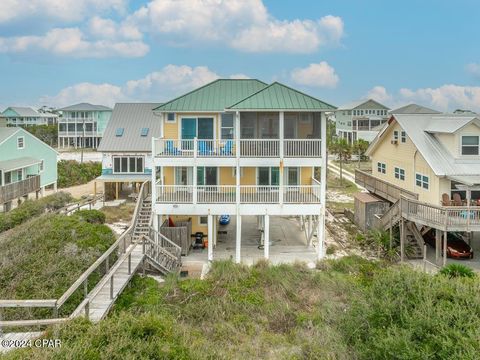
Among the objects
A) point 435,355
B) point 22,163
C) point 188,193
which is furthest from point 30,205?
point 435,355

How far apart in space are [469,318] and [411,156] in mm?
16254

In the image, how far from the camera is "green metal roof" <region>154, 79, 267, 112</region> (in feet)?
75.6

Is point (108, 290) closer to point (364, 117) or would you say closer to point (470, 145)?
point (470, 145)

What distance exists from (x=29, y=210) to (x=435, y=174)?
2395 centimetres

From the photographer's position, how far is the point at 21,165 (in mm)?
32031

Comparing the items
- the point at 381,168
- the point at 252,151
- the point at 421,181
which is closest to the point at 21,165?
the point at 252,151

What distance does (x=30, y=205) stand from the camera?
1084 inches

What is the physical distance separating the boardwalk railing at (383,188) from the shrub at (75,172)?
104ft

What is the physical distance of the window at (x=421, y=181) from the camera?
22.7 metres

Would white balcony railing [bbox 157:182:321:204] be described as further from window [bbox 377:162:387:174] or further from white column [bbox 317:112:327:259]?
window [bbox 377:162:387:174]

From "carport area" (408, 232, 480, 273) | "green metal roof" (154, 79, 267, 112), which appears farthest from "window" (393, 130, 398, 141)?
"green metal roof" (154, 79, 267, 112)

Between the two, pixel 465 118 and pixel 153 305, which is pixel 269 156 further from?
pixel 465 118

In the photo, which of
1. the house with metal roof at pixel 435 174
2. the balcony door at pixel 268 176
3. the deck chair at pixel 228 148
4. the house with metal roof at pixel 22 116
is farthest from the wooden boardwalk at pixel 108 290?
the house with metal roof at pixel 22 116

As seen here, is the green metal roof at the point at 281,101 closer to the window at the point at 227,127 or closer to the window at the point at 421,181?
the window at the point at 227,127
